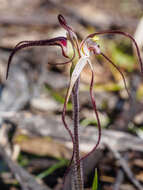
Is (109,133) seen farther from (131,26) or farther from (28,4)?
(28,4)

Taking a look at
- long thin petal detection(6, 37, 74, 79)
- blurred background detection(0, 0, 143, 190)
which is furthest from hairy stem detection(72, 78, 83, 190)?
blurred background detection(0, 0, 143, 190)

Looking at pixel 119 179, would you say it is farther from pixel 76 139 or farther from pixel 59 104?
pixel 59 104

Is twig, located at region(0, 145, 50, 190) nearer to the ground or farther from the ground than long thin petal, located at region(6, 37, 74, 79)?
nearer to the ground

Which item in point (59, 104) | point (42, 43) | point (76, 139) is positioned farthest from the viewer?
point (59, 104)

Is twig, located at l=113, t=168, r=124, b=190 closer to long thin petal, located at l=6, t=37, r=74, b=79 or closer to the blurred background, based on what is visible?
the blurred background

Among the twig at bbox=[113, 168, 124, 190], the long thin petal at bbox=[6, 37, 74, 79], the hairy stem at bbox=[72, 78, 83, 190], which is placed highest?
the long thin petal at bbox=[6, 37, 74, 79]

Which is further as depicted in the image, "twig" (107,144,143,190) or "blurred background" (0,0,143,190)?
"blurred background" (0,0,143,190)

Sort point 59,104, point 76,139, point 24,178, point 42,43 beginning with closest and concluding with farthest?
point 42,43, point 76,139, point 24,178, point 59,104

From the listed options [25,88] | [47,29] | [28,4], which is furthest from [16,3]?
[25,88]

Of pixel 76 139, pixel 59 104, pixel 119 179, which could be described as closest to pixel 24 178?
pixel 119 179

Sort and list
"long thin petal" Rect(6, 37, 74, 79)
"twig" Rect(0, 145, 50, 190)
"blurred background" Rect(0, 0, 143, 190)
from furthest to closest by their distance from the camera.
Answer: "blurred background" Rect(0, 0, 143, 190)
"twig" Rect(0, 145, 50, 190)
"long thin petal" Rect(6, 37, 74, 79)
